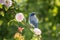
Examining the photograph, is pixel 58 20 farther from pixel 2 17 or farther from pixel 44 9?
pixel 2 17

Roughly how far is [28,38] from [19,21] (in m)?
0.10

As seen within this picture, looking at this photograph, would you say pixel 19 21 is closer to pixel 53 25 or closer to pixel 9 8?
pixel 9 8

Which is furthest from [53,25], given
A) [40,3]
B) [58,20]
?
[40,3]

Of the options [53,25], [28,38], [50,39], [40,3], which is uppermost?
[40,3]

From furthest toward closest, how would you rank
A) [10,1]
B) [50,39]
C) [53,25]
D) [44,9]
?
[44,9], [53,25], [50,39], [10,1]

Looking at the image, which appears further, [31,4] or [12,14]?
[31,4]

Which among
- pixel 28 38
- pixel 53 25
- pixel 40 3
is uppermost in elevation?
pixel 40 3

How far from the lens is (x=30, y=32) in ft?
3.78

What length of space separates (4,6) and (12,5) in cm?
4

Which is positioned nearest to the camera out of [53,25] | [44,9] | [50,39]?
[50,39]

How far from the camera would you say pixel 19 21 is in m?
1.13

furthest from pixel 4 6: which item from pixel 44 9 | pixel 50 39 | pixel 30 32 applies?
pixel 44 9

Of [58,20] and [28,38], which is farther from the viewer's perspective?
[58,20]

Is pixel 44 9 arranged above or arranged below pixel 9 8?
above
